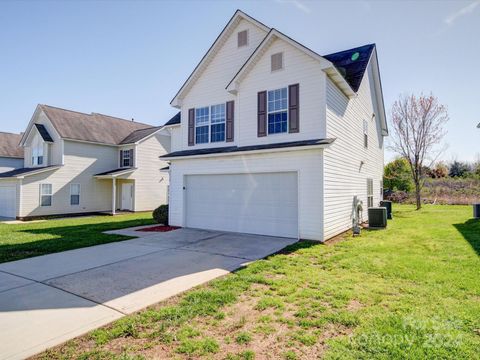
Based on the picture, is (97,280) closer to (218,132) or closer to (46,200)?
(218,132)

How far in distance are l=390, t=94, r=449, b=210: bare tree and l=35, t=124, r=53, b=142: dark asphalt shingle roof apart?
2725 centimetres

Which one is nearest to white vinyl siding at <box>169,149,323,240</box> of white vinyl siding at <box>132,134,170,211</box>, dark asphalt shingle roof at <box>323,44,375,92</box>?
dark asphalt shingle roof at <box>323,44,375,92</box>

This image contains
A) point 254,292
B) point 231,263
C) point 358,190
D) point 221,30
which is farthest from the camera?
point 358,190

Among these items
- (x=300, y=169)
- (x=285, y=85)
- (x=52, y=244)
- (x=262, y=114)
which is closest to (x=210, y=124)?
(x=262, y=114)

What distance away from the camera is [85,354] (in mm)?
3178

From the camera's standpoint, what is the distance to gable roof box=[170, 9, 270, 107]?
12022 millimetres

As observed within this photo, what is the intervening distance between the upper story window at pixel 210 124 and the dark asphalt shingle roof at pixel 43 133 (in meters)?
13.9

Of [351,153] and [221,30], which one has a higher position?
[221,30]

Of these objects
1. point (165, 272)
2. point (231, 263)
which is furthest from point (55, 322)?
point (231, 263)

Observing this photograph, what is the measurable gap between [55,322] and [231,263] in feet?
12.8

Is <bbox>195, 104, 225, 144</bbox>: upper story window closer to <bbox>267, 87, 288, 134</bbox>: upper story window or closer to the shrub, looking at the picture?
<bbox>267, 87, 288, 134</bbox>: upper story window

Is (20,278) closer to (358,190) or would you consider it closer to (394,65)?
(358,190)

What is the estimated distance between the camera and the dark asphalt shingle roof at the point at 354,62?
12742 millimetres

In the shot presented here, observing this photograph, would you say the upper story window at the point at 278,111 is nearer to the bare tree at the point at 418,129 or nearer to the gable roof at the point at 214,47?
the gable roof at the point at 214,47
